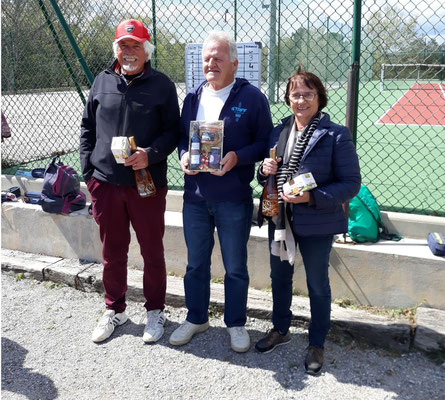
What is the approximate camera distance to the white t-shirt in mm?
2996

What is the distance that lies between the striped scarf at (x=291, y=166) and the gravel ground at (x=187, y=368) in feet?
3.21

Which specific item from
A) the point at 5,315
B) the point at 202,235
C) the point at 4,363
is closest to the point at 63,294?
the point at 5,315

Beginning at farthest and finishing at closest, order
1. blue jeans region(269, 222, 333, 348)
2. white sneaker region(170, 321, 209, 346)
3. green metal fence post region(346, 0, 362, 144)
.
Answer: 1. green metal fence post region(346, 0, 362, 144)
2. white sneaker region(170, 321, 209, 346)
3. blue jeans region(269, 222, 333, 348)

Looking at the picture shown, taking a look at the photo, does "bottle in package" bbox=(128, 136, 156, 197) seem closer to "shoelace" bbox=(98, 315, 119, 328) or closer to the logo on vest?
the logo on vest

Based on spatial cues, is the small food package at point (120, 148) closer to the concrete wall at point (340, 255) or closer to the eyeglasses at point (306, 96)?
the eyeglasses at point (306, 96)

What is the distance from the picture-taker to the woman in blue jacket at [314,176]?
2.70 meters

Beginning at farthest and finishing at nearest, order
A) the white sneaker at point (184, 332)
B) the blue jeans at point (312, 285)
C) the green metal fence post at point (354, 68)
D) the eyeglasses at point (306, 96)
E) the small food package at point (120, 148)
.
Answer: the green metal fence post at point (354, 68) → the white sneaker at point (184, 332) → the small food package at point (120, 148) → the blue jeans at point (312, 285) → the eyeglasses at point (306, 96)

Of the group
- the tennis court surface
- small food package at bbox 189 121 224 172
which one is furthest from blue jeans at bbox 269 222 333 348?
the tennis court surface

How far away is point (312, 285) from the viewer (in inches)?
116

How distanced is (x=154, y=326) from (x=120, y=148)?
1.44m

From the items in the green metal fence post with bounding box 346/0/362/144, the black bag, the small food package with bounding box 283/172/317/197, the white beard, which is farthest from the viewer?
the black bag

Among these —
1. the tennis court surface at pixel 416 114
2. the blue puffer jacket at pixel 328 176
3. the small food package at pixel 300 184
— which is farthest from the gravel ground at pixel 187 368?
the tennis court surface at pixel 416 114

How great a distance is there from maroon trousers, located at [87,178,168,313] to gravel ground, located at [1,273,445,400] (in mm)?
389

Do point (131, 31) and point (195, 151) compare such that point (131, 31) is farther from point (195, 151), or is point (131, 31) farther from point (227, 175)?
point (227, 175)
